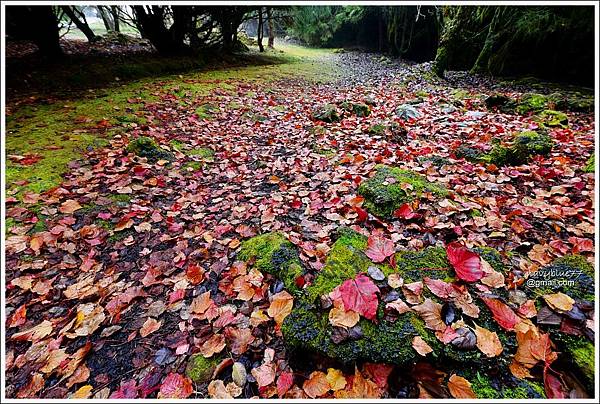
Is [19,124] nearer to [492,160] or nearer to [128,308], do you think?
[128,308]

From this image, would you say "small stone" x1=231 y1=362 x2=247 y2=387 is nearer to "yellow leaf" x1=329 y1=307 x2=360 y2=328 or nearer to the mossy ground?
"yellow leaf" x1=329 y1=307 x2=360 y2=328

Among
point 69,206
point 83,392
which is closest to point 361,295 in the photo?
point 83,392

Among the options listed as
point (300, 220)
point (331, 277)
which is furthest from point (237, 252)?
point (331, 277)

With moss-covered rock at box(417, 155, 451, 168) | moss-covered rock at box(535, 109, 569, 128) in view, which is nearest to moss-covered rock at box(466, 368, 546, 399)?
moss-covered rock at box(417, 155, 451, 168)

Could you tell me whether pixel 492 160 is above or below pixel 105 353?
above

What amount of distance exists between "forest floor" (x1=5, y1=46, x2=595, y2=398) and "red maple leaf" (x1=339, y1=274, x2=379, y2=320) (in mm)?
288

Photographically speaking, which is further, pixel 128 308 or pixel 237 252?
pixel 237 252

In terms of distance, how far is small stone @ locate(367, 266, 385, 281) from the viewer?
1.86 m

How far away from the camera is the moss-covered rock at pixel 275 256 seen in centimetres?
216

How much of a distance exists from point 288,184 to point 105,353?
95.2 inches

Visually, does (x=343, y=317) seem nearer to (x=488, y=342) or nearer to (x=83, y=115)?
(x=488, y=342)

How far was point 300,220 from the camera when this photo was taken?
9.73 ft

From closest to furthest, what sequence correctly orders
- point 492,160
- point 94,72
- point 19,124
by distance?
point 492,160, point 19,124, point 94,72

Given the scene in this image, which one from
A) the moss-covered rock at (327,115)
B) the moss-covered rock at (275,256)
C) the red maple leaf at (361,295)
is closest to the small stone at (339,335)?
the red maple leaf at (361,295)
